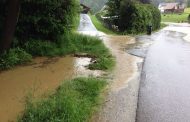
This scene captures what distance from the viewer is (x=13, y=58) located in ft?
42.9

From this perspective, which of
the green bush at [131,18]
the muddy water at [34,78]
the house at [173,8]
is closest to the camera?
the muddy water at [34,78]

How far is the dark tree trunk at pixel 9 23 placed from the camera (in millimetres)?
12834

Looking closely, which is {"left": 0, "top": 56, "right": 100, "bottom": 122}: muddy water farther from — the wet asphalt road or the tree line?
the wet asphalt road

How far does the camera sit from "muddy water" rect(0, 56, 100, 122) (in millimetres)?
8500

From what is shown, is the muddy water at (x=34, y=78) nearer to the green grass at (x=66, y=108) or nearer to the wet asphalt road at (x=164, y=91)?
the green grass at (x=66, y=108)

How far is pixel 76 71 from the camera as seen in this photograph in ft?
41.0

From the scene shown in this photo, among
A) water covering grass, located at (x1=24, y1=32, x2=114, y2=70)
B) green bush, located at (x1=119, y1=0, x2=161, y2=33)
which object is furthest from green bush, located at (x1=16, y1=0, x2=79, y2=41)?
green bush, located at (x1=119, y1=0, x2=161, y2=33)

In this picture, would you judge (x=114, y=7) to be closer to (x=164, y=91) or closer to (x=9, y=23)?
(x=9, y=23)

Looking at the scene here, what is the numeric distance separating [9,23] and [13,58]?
1402 millimetres

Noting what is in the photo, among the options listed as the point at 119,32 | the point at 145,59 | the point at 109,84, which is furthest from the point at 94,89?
the point at 119,32

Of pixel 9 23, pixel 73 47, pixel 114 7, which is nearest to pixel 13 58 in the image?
pixel 9 23

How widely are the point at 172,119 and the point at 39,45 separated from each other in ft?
31.0

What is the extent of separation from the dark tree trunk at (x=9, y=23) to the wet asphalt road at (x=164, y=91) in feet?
18.1

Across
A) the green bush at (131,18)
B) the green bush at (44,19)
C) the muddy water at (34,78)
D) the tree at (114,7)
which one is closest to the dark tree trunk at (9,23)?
the muddy water at (34,78)
